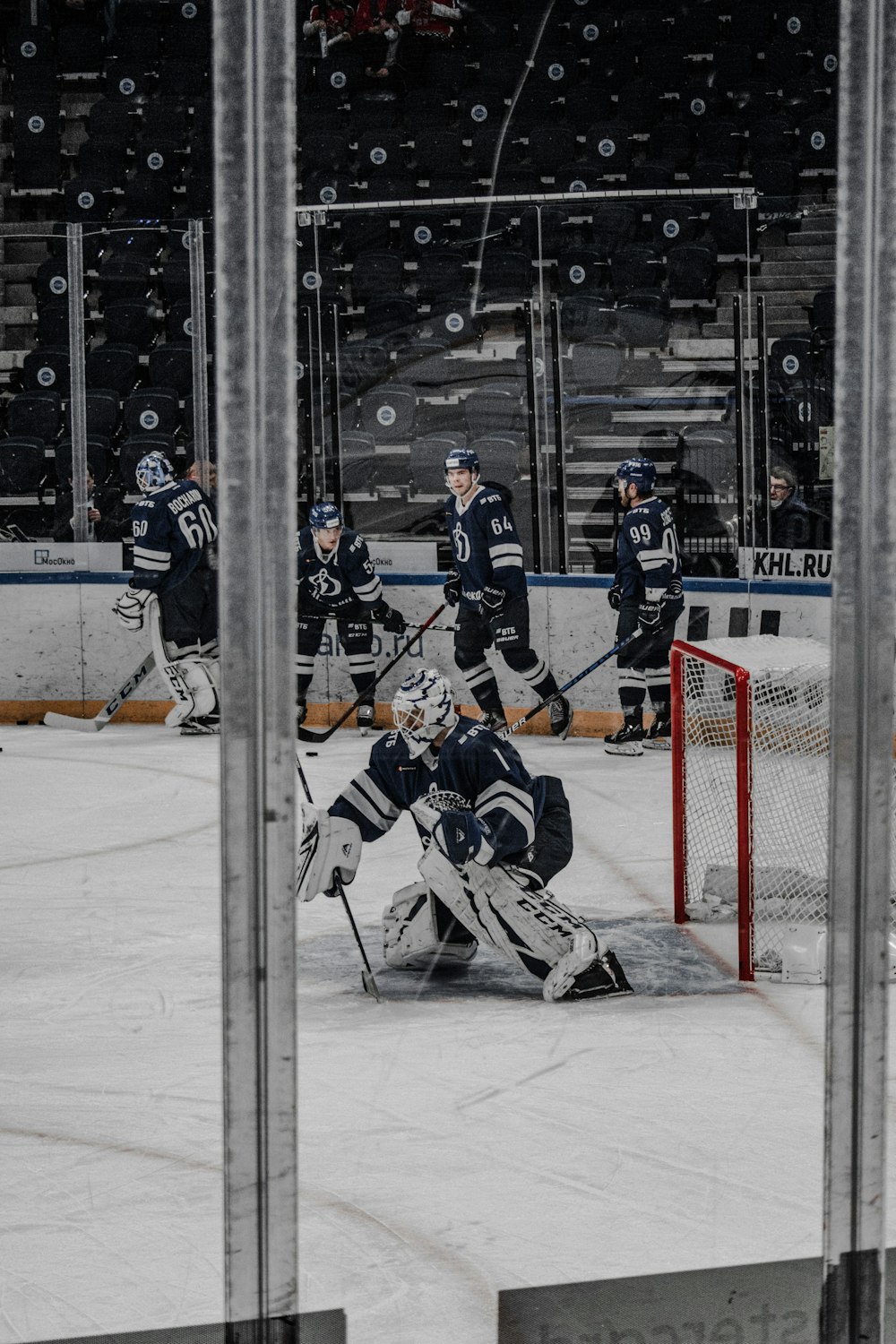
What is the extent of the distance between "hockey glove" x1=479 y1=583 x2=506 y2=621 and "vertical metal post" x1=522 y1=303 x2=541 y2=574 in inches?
26.9

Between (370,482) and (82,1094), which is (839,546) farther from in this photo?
(370,482)

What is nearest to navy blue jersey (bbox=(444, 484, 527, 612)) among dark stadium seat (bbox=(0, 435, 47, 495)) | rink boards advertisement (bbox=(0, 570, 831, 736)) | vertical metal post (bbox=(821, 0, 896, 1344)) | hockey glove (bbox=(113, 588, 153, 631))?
rink boards advertisement (bbox=(0, 570, 831, 736))

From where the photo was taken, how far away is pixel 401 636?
6703 millimetres

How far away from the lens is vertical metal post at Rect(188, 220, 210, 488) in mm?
6809

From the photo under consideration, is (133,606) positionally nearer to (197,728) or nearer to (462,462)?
(197,728)

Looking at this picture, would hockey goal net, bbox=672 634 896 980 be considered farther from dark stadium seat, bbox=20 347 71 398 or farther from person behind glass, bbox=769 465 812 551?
dark stadium seat, bbox=20 347 71 398

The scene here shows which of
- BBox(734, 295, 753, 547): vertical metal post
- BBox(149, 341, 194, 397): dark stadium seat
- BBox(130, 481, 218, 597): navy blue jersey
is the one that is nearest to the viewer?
BBox(130, 481, 218, 597): navy blue jersey

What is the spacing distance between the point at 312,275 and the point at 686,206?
5.68 feet

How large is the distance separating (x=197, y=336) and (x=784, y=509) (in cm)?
248

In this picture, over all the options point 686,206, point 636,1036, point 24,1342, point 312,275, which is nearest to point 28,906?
point 636,1036

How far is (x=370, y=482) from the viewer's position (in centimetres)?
716

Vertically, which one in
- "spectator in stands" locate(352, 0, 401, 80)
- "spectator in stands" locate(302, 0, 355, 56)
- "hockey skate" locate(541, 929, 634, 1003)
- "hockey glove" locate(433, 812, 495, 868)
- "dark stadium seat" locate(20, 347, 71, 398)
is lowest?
Answer: "hockey skate" locate(541, 929, 634, 1003)

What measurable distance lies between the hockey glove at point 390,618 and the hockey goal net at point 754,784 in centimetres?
255

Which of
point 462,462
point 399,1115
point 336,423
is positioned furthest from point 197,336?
point 399,1115
